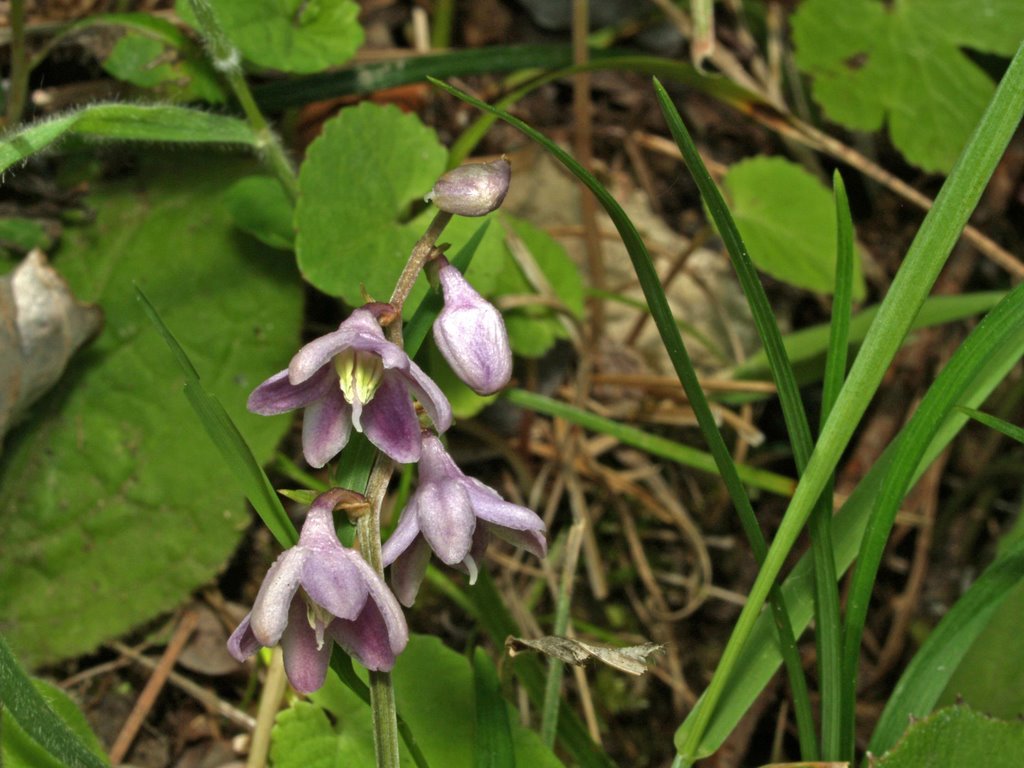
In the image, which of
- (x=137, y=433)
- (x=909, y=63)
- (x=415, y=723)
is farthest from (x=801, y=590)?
(x=909, y=63)

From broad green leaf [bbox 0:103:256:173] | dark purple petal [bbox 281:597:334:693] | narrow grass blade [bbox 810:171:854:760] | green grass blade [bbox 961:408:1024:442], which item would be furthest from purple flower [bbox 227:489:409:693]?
green grass blade [bbox 961:408:1024:442]

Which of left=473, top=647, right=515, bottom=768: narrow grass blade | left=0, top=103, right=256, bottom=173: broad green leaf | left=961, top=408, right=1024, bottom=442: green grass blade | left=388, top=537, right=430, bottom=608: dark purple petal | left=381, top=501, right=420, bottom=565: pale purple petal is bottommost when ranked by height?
left=473, top=647, right=515, bottom=768: narrow grass blade

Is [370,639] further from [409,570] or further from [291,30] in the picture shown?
[291,30]

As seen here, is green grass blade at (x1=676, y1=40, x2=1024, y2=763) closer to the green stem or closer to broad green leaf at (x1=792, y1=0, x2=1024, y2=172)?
broad green leaf at (x1=792, y1=0, x2=1024, y2=172)

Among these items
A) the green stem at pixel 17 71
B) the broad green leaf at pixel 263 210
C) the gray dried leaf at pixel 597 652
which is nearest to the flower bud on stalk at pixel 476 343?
the gray dried leaf at pixel 597 652

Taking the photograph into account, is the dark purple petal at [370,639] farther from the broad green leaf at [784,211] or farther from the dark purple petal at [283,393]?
the broad green leaf at [784,211]
